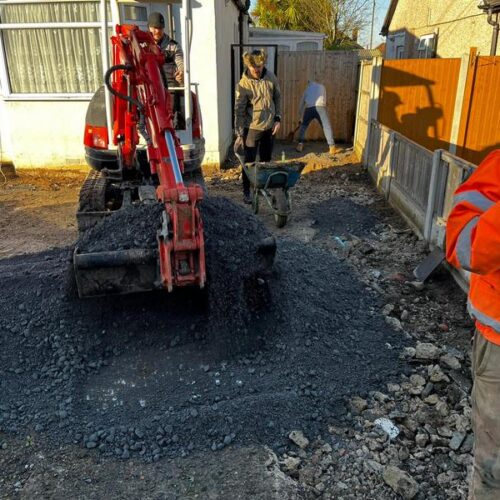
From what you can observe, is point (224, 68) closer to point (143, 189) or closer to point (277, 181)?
point (277, 181)

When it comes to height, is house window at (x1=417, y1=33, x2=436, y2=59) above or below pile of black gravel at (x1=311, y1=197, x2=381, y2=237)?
above

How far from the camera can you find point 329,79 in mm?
14031

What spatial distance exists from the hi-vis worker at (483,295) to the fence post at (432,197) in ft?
11.8

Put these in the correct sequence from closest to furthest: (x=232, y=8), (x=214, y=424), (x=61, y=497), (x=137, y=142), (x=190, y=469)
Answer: (x=61, y=497), (x=190, y=469), (x=214, y=424), (x=137, y=142), (x=232, y=8)

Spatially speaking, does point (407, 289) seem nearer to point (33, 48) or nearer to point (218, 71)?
point (218, 71)

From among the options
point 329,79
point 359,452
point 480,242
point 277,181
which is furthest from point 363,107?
point 480,242

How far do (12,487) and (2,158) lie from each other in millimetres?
8854

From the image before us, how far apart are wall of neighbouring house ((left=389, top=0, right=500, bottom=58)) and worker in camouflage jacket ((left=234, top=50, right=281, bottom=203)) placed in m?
5.36

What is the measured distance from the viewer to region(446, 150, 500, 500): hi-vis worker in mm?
1962

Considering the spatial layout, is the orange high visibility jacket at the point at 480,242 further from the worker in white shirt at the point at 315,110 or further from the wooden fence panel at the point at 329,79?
the wooden fence panel at the point at 329,79

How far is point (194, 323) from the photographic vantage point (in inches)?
→ 159

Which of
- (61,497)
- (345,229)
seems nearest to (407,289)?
(345,229)

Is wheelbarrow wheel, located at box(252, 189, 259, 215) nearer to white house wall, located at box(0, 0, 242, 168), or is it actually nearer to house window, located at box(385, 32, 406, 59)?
white house wall, located at box(0, 0, 242, 168)

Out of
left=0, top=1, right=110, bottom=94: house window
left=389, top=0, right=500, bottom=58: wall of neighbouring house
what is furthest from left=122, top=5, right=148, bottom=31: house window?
left=389, top=0, right=500, bottom=58: wall of neighbouring house
